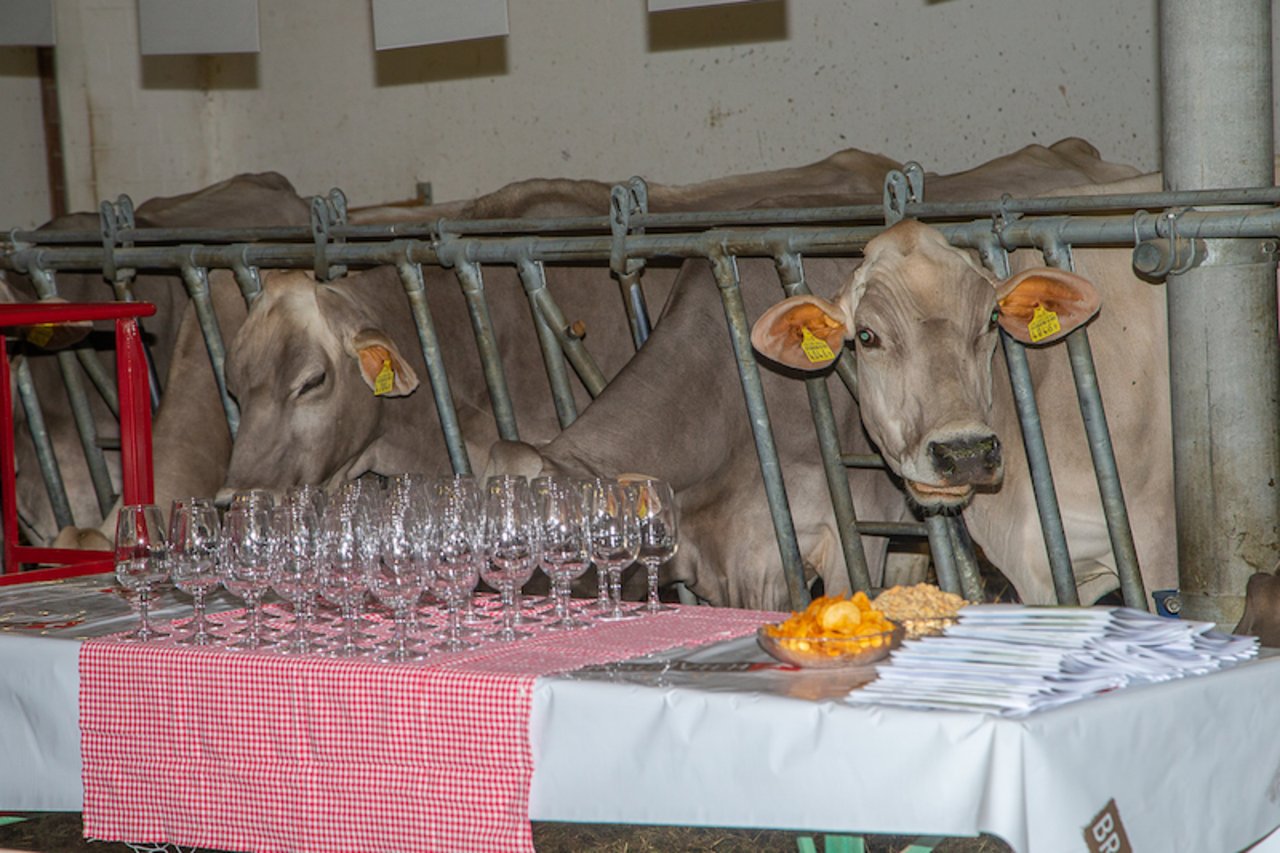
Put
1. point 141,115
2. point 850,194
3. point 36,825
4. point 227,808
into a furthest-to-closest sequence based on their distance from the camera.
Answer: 1. point 141,115
2. point 850,194
3. point 36,825
4. point 227,808

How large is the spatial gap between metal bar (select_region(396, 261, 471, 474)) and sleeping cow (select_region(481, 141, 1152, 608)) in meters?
0.62

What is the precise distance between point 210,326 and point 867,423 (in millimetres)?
2365

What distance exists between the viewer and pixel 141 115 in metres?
9.92

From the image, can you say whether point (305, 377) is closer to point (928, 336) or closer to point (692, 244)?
point (692, 244)

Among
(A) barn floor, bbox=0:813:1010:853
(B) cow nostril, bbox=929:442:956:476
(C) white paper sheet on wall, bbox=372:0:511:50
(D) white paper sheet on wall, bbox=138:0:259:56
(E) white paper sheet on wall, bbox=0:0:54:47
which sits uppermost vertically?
(E) white paper sheet on wall, bbox=0:0:54:47

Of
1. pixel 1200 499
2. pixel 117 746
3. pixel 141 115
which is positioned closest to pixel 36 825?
pixel 117 746

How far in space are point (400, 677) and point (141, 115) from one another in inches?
315

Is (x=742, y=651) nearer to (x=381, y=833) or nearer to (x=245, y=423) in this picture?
(x=381, y=833)

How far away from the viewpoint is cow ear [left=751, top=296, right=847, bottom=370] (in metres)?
4.44

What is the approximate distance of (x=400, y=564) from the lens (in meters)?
2.85

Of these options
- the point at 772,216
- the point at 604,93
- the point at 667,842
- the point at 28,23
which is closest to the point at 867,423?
the point at 772,216

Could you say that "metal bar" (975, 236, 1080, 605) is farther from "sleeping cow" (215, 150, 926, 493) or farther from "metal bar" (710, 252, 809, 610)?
"sleeping cow" (215, 150, 926, 493)

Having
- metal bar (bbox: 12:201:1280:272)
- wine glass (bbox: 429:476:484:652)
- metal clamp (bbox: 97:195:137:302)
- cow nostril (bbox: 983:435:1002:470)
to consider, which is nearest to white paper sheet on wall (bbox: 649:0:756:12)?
metal bar (bbox: 12:201:1280:272)

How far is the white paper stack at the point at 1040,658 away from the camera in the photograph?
227cm
